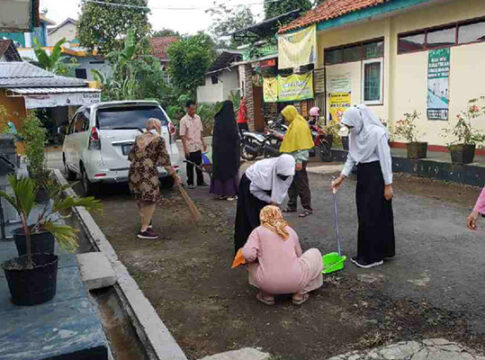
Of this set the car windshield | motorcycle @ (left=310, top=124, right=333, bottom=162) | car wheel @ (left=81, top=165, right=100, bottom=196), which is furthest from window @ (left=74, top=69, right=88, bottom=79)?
the car windshield

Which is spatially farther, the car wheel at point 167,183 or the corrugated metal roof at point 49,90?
the corrugated metal roof at point 49,90

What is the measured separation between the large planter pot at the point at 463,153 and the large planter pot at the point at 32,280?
7.73 metres

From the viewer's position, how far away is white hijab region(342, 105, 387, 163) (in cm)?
506

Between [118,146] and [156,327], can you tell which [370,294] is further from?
[118,146]

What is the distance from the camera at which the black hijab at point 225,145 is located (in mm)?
8727

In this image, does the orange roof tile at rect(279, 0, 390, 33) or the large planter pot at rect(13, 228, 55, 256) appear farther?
the orange roof tile at rect(279, 0, 390, 33)

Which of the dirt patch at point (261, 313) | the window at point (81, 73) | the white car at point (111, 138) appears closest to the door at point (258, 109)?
the white car at point (111, 138)

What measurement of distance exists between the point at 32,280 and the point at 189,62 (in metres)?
23.1

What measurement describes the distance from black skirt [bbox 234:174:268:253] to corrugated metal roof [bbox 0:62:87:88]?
190 inches

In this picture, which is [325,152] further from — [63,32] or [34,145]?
[63,32]

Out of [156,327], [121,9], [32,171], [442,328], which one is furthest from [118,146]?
[121,9]

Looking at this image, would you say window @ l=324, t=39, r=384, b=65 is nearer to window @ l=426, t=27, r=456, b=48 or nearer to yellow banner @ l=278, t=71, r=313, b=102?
yellow banner @ l=278, t=71, r=313, b=102

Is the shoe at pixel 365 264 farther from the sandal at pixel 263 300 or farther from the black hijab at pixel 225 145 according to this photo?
the black hijab at pixel 225 145

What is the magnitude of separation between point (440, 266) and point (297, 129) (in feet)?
10.1
